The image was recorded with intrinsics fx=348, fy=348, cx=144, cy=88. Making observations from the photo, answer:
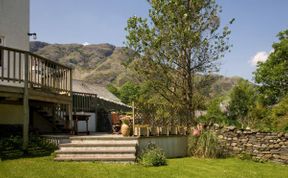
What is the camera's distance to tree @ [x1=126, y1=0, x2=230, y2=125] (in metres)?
15.4

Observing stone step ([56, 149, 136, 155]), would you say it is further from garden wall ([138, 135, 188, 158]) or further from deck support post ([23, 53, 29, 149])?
deck support post ([23, 53, 29, 149])

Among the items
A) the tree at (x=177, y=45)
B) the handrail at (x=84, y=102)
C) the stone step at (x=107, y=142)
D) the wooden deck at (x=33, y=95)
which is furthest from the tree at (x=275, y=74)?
the stone step at (x=107, y=142)

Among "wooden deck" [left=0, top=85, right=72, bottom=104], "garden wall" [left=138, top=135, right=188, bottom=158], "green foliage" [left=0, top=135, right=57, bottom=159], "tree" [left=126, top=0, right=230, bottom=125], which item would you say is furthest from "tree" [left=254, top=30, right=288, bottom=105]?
"green foliage" [left=0, top=135, right=57, bottom=159]

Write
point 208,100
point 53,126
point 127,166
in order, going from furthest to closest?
point 208,100, point 53,126, point 127,166

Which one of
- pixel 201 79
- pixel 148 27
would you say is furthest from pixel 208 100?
pixel 148 27

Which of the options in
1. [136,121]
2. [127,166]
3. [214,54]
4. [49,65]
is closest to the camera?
[127,166]

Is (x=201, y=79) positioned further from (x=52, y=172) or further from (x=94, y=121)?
(x=52, y=172)

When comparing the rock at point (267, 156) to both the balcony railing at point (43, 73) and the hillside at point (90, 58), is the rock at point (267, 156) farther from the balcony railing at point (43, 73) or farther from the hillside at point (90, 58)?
the hillside at point (90, 58)

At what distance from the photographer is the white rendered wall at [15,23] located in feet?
46.8

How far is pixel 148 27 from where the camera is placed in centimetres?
1584

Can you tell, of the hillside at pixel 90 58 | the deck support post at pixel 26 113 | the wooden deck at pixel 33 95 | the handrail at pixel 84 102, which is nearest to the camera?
the wooden deck at pixel 33 95

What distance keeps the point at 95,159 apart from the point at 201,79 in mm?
7811

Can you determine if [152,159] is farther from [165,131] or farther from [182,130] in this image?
[182,130]

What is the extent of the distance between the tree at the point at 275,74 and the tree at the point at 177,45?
20.3 m
